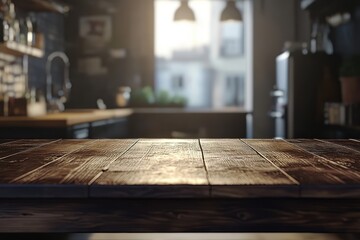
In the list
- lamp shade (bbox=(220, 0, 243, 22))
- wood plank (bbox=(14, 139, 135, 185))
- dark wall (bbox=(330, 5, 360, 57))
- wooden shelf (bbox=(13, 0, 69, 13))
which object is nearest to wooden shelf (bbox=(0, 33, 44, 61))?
wooden shelf (bbox=(13, 0, 69, 13))

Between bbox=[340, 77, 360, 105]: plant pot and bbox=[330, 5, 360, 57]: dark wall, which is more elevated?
bbox=[330, 5, 360, 57]: dark wall

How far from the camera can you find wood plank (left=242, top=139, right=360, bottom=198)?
1.06m

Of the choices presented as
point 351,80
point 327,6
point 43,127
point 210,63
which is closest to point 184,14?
point 327,6

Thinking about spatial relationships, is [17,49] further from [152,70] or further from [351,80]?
[152,70]

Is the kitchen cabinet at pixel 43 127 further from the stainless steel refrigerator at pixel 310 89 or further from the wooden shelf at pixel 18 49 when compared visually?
the stainless steel refrigerator at pixel 310 89

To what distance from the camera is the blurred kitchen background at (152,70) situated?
3947 mm

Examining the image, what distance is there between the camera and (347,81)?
411 cm

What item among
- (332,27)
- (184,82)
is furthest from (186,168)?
(184,82)

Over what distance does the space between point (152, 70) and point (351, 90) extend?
3530 mm

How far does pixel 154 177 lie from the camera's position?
1.15 m

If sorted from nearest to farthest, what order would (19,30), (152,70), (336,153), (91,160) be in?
1. (91,160)
2. (336,153)
3. (19,30)
4. (152,70)

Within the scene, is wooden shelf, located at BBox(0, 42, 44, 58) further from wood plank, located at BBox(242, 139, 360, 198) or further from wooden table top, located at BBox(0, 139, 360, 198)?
wood plank, located at BBox(242, 139, 360, 198)

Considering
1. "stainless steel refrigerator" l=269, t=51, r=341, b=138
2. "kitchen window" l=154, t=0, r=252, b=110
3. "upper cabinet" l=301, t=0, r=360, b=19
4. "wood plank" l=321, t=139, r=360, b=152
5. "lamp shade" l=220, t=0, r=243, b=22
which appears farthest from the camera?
"kitchen window" l=154, t=0, r=252, b=110

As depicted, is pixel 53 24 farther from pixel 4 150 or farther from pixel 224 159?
pixel 224 159
